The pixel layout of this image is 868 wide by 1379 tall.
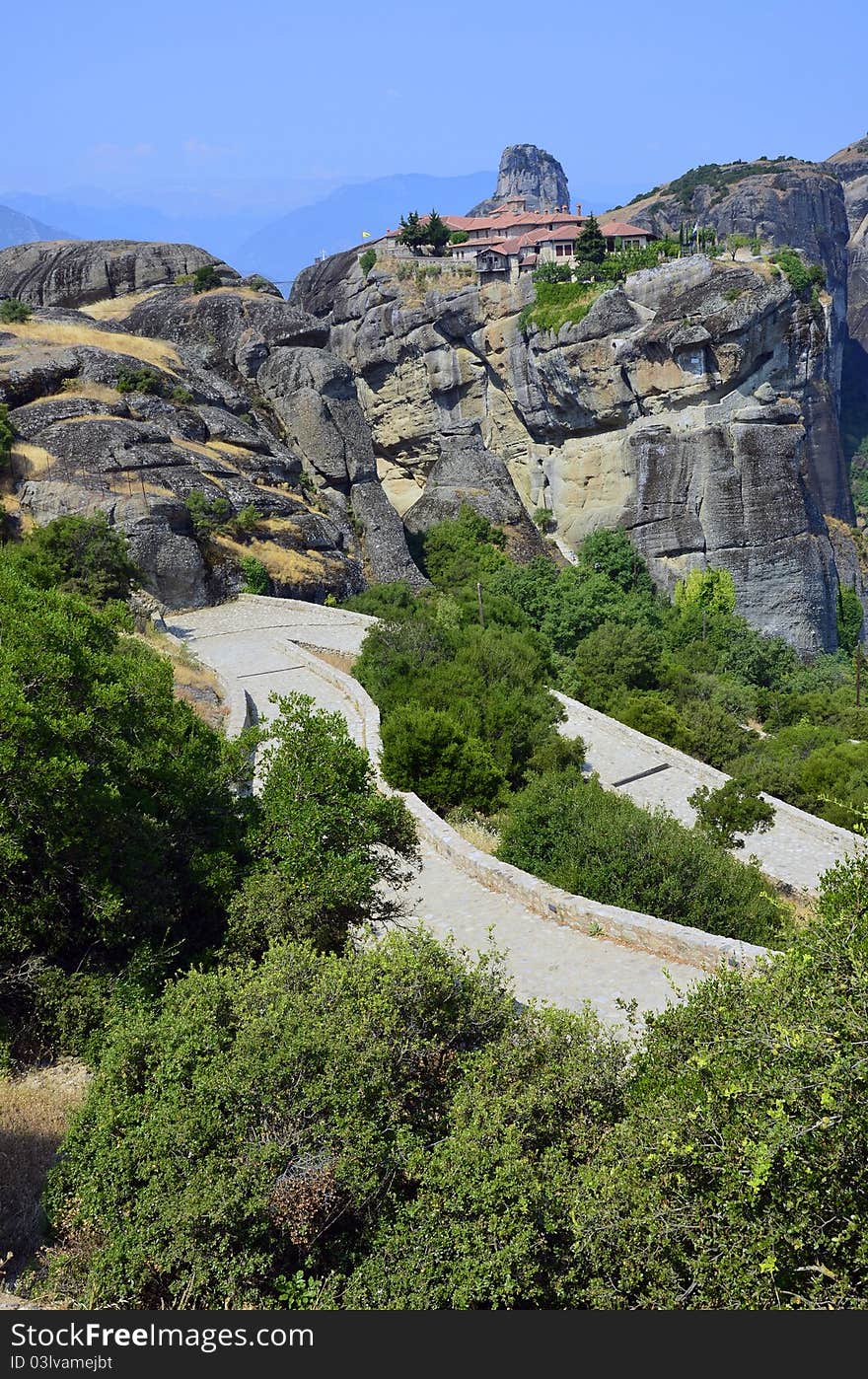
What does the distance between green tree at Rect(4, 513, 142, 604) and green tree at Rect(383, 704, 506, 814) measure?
35.7 ft

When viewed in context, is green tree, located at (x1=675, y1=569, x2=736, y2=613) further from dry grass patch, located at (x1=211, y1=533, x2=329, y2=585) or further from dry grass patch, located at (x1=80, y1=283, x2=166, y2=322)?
dry grass patch, located at (x1=80, y1=283, x2=166, y2=322)

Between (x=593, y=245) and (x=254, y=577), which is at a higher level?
(x=593, y=245)

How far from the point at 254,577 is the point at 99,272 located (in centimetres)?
2578

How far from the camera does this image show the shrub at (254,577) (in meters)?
31.1

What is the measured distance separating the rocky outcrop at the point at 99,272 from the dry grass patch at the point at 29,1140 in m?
46.1

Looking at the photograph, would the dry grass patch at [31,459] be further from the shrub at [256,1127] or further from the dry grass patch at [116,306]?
the shrub at [256,1127]

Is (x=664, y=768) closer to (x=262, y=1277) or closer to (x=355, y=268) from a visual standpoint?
(x=262, y=1277)

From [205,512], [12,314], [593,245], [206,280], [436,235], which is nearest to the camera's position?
[205,512]

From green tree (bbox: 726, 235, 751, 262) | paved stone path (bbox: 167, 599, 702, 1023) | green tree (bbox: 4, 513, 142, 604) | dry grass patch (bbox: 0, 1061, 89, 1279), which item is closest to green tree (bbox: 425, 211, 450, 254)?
green tree (bbox: 726, 235, 751, 262)

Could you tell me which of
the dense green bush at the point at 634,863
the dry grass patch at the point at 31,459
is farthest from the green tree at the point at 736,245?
the dense green bush at the point at 634,863

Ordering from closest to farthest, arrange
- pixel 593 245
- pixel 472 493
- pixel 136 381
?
pixel 136 381
pixel 472 493
pixel 593 245

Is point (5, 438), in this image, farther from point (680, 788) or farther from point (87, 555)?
point (680, 788)

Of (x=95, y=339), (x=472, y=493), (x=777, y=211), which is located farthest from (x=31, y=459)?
(x=777, y=211)

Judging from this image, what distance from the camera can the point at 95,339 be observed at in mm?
38438
